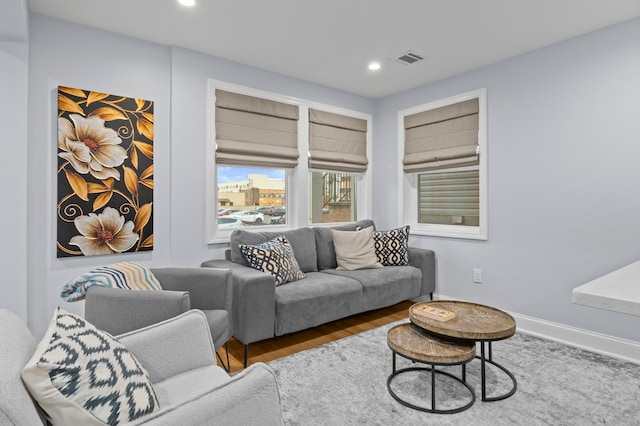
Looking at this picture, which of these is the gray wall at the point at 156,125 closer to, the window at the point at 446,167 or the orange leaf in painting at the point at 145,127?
the orange leaf in painting at the point at 145,127

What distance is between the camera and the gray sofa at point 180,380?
0.79m

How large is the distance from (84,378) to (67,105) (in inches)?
97.5

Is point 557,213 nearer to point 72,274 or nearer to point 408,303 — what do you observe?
Result: point 408,303

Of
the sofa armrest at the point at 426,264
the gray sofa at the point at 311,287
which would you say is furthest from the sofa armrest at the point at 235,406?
the sofa armrest at the point at 426,264

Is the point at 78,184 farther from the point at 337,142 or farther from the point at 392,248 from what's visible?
the point at 392,248

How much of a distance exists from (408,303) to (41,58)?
4054 millimetres

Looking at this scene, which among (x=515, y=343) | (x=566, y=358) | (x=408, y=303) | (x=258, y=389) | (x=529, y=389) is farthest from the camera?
(x=408, y=303)

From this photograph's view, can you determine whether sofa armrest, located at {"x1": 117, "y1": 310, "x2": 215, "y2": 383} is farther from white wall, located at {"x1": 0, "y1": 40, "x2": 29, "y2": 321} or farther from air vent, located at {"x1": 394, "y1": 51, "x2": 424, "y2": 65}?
air vent, located at {"x1": 394, "y1": 51, "x2": 424, "y2": 65}

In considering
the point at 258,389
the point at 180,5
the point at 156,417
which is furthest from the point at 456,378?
the point at 180,5

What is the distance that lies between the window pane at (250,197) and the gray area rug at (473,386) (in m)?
1.56

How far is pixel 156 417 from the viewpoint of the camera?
33.8 inches

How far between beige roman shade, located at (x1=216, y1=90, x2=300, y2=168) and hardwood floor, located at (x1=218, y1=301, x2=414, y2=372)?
1.72 meters

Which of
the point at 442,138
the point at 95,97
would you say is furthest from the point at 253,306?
the point at 442,138

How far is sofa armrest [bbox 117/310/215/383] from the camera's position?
135 centimetres
